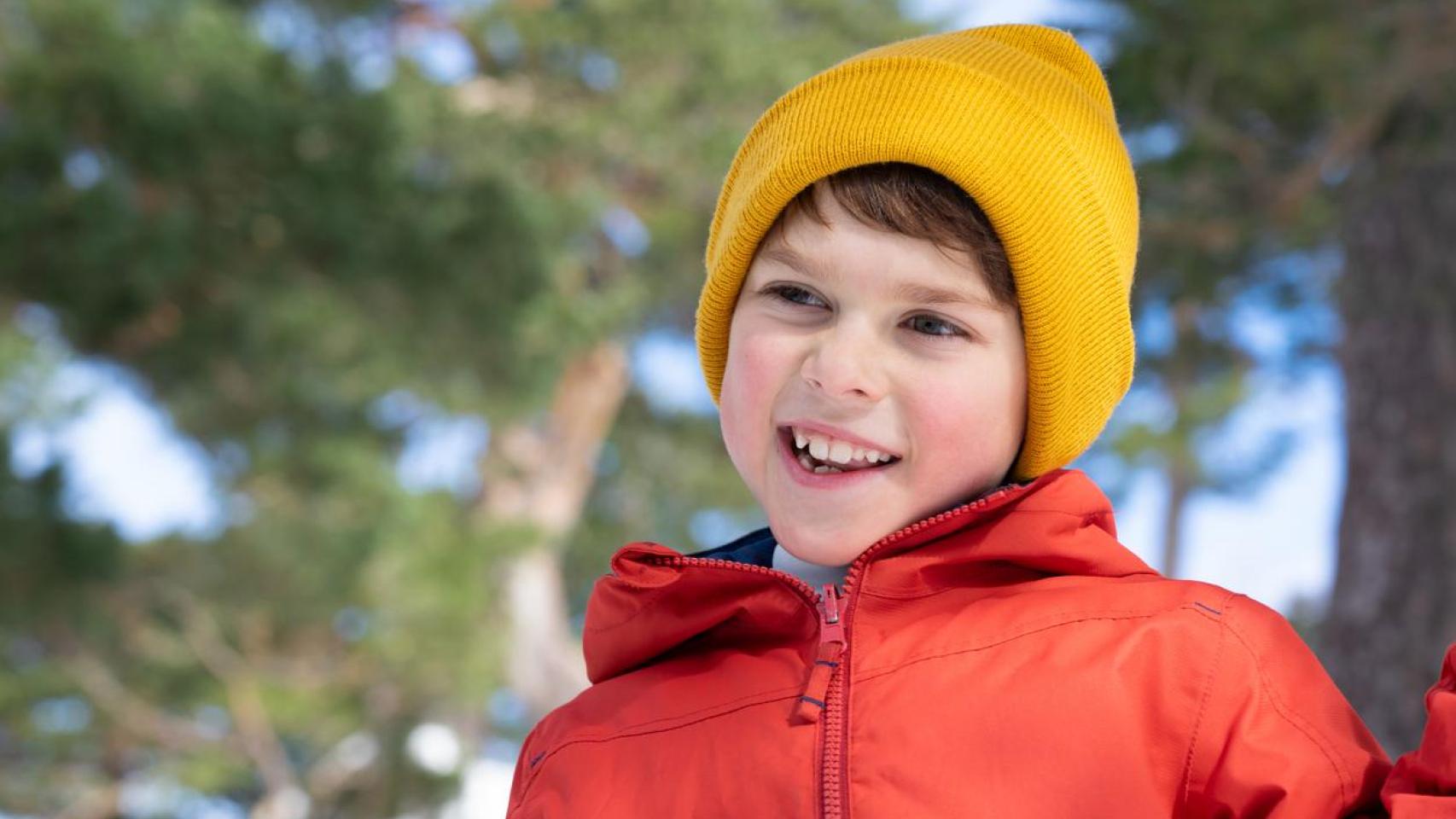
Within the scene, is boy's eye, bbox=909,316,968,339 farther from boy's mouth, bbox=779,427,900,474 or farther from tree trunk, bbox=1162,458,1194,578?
tree trunk, bbox=1162,458,1194,578

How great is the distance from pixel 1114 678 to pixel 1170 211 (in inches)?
97.4

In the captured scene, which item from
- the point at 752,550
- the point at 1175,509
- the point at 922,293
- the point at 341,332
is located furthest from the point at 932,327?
the point at 1175,509

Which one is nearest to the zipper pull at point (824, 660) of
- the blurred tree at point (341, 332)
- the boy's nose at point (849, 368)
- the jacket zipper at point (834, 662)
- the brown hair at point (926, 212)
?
the jacket zipper at point (834, 662)

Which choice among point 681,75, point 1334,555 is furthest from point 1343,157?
point 681,75

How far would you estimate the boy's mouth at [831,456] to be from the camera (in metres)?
0.97

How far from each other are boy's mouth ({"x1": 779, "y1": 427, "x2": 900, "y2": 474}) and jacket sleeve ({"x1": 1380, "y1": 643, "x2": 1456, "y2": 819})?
1.15 feet

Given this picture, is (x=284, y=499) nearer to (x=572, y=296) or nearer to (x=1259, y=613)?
(x=572, y=296)

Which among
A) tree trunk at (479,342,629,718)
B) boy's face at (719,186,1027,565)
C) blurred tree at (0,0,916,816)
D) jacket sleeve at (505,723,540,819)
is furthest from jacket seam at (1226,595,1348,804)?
tree trunk at (479,342,629,718)

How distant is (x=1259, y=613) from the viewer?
0.91m

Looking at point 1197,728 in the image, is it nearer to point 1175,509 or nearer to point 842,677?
point 842,677

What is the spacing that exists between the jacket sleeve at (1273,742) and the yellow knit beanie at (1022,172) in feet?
0.67

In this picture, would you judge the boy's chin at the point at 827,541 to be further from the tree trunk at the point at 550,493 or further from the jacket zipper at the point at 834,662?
the tree trunk at the point at 550,493

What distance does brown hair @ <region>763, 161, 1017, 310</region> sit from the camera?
96 cm

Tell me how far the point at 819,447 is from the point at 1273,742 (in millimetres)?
331
